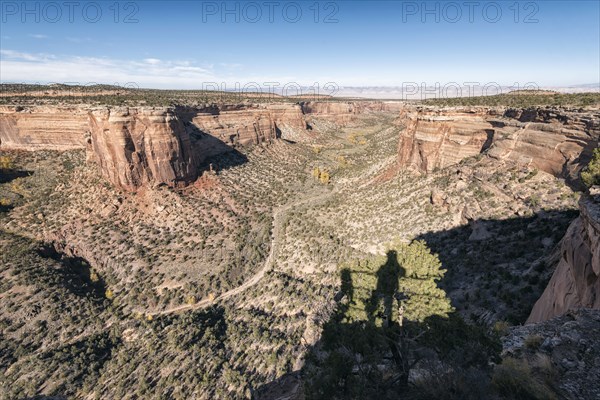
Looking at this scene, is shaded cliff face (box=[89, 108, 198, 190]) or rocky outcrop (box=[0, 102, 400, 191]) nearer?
shaded cliff face (box=[89, 108, 198, 190])

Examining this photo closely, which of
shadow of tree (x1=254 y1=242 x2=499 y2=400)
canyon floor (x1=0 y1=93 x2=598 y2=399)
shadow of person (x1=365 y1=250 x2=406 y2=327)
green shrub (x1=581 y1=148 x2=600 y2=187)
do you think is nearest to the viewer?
shadow of tree (x1=254 y1=242 x2=499 y2=400)

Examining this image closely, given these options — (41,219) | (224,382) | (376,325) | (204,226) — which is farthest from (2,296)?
(376,325)

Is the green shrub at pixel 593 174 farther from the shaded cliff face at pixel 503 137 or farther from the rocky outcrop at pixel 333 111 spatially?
the rocky outcrop at pixel 333 111

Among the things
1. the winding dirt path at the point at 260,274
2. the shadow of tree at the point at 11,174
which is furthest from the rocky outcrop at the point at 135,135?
the winding dirt path at the point at 260,274

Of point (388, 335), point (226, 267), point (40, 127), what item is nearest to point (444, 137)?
point (226, 267)

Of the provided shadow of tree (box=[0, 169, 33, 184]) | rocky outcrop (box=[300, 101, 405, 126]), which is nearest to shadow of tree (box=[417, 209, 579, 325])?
shadow of tree (box=[0, 169, 33, 184])

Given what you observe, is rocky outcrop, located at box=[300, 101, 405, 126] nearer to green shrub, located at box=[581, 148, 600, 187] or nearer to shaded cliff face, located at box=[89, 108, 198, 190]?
shaded cliff face, located at box=[89, 108, 198, 190]

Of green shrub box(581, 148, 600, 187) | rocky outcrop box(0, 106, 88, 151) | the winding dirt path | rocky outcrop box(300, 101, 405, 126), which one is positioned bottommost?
the winding dirt path
